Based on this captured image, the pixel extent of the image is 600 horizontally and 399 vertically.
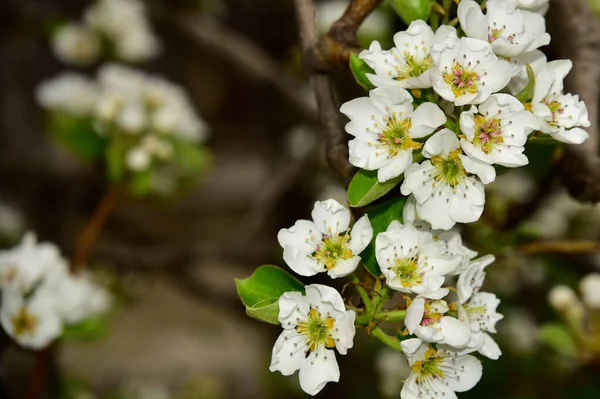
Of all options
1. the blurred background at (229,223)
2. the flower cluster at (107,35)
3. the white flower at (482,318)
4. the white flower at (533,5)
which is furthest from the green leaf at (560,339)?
the flower cluster at (107,35)

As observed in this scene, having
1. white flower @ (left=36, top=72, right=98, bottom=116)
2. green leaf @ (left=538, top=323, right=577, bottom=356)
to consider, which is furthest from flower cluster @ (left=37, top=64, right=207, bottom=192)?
green leaf @ (left=538, top=323, right=577, bottom=356)

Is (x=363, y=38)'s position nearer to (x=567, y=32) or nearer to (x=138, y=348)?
(x=567, y=32)

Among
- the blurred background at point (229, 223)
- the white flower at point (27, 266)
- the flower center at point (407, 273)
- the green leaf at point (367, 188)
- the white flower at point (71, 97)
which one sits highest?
the green leaf at point (367, 188)

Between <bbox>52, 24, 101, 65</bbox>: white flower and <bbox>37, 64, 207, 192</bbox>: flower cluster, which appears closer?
<bbox>37, 64, 207, 192</bbox>: flower cluster

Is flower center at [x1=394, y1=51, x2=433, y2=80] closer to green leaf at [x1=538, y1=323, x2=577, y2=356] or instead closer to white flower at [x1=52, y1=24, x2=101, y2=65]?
green leaf at [x1=538, y1=323, x2=577, y2=356]

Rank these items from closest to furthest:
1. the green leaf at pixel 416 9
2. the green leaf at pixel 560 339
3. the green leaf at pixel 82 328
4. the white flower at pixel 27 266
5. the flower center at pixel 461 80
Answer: the flower center at pixel 461 80, the green leaf at pixel 416 9, the white flower at pixel 27 266, the green leaf at pixel 82 328, the green leaf at pixel 560 339

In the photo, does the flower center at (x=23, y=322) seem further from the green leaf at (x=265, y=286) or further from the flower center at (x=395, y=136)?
the flower center at (x=395, y=136)

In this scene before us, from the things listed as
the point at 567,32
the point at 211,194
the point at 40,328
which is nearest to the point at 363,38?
the point at 567,32
